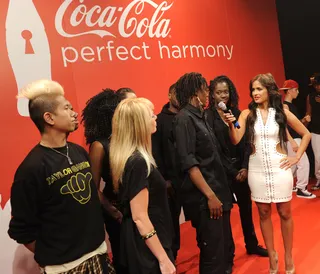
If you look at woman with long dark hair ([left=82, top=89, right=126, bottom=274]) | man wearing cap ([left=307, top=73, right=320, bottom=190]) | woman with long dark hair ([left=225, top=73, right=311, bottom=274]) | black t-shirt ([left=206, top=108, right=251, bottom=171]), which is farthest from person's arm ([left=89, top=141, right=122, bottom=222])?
man wearing cap ([left=307, top=73, right=320, bottom=190])

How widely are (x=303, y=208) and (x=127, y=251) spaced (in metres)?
3.63

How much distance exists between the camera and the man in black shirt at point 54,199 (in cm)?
170

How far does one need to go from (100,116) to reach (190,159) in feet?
2.25

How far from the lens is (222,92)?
11.6 ft

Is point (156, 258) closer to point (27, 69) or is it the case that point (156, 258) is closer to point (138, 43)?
point (27, 69)

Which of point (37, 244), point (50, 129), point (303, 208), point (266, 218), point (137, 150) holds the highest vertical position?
point (50, 129)

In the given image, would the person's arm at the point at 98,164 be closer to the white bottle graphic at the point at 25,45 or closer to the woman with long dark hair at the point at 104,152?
the woman with long dark hair at the point at 104,152

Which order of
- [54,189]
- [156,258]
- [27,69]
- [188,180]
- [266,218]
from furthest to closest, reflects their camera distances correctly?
[27,69] → [266,218] → [188,180] → [156,258] → [54,189]

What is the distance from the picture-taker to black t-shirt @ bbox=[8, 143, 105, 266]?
66.6 inches

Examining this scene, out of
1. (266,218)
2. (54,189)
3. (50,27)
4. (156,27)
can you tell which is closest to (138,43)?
(156,27)

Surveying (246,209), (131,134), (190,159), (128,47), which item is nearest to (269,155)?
(190,159)

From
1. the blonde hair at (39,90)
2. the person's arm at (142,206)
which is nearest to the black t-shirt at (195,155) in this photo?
the person's arm at (142,206)

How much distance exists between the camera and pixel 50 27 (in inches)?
136

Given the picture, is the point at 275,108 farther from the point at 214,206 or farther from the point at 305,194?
the point at 305,194
